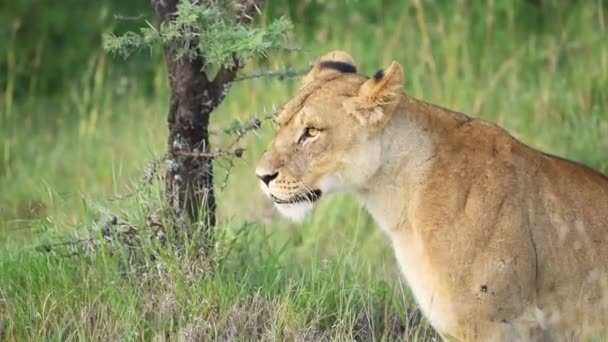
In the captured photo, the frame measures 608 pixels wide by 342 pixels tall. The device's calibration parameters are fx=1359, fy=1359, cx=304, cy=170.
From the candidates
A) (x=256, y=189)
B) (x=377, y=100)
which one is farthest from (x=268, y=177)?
(x=256, y=189)

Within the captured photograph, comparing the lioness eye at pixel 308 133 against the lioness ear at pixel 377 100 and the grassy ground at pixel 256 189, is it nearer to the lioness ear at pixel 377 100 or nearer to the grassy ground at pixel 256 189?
the lioness ear at pixel 377 100

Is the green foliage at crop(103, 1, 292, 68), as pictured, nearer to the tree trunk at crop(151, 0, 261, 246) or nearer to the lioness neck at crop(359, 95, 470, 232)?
the tree trunk at crop(151, 0, 261, 246)

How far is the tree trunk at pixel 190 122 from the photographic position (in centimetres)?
534

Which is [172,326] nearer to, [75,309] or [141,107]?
[75,309]

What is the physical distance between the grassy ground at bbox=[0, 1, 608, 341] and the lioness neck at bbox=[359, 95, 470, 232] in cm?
46

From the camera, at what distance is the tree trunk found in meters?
5.34

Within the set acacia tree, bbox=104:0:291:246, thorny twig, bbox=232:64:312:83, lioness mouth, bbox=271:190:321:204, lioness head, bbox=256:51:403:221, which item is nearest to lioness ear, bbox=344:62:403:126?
lioness head, bbox=256:51:403:221

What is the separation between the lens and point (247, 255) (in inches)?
223

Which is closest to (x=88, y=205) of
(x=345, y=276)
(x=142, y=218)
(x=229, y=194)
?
(x=142, y=218)

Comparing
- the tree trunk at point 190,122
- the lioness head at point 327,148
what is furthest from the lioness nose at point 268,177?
the tree trunk at point 190,122

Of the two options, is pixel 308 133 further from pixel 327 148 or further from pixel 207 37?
pixel 207 37

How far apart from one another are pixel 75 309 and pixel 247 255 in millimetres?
947

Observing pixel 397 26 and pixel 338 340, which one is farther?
pixel 397 26

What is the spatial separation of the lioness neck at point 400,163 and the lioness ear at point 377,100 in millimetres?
68
